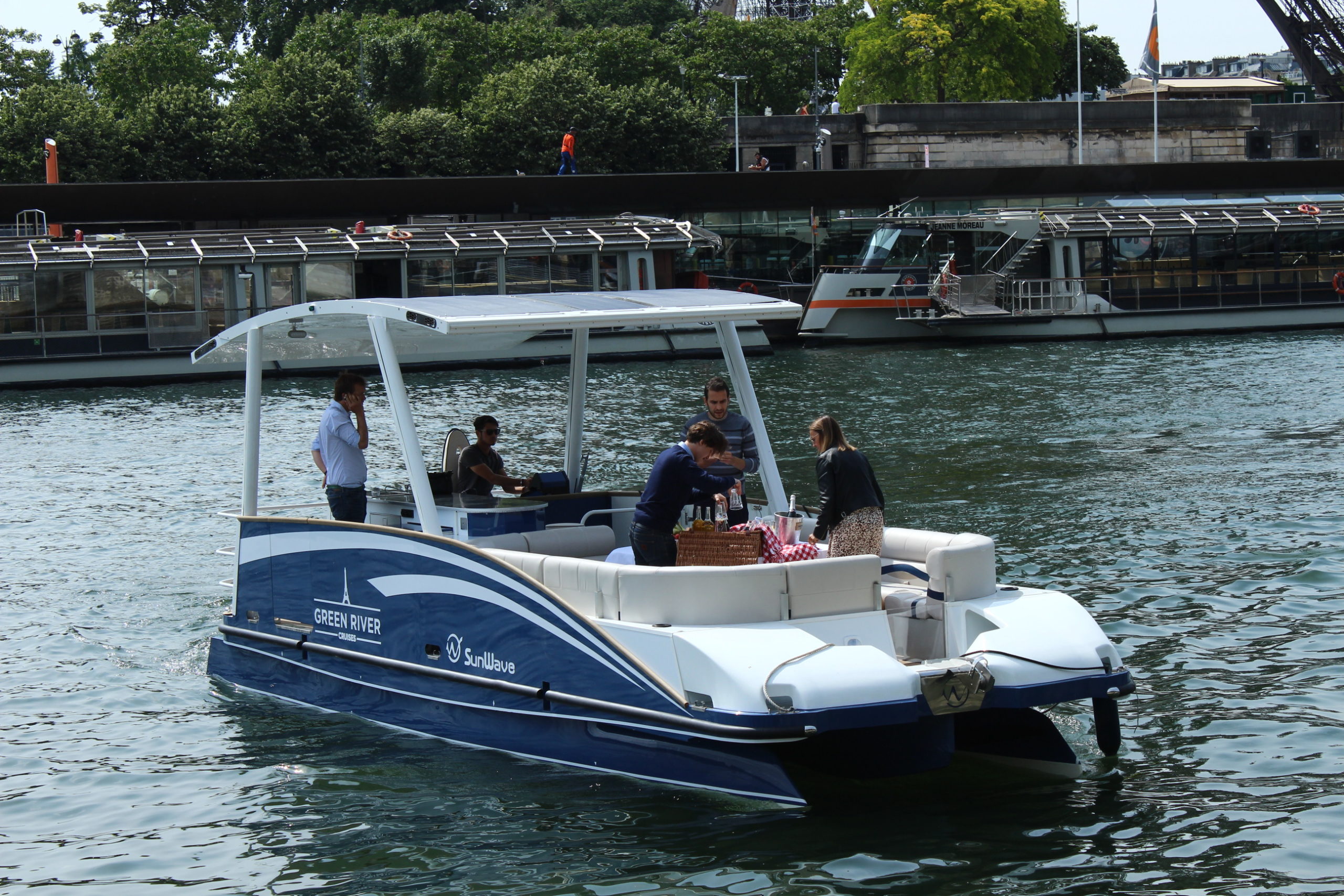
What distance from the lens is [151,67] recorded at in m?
92.6

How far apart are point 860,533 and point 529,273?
1446 inches

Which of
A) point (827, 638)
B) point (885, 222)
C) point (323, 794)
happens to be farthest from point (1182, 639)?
point (885, 222)

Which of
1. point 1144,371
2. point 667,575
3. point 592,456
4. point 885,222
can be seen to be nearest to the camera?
point 667,575

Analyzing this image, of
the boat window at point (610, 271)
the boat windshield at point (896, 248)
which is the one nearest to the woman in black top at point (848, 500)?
the boat window at point (610, 271)

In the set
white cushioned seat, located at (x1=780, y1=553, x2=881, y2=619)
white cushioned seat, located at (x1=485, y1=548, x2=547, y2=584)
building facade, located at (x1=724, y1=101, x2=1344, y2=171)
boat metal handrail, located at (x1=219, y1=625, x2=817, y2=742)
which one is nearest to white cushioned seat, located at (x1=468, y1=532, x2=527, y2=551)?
white cushioned seat, located at (x1=485, y1=548, x2=547, y2=584)

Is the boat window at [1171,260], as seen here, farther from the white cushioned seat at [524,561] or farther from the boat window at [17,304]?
the white cushioned seat at [524,561]

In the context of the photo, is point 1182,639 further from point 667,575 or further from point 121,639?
point 121,639

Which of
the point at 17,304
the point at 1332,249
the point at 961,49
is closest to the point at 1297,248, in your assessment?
the point at 1332,249

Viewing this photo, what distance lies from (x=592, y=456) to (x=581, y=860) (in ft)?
51.1

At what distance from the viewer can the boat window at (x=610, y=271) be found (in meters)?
46.8

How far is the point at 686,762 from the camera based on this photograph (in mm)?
8398

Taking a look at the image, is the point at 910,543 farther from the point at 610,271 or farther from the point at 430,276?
the point at 610,271

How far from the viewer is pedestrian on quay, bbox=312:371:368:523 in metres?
11.4

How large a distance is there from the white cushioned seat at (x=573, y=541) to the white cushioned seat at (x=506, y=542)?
0.04 meters
